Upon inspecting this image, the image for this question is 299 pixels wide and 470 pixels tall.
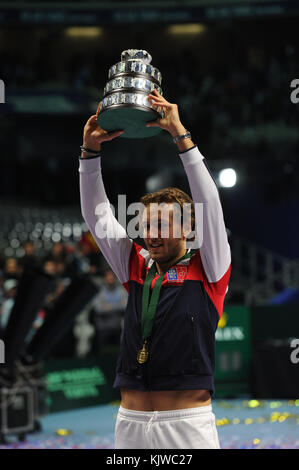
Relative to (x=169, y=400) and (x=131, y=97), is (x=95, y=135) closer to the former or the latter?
(x=131, y=97)

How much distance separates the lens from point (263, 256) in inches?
796

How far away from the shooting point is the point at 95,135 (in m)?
2.89

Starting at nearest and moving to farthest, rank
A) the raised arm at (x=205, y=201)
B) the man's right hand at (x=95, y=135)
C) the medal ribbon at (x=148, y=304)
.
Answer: the raised arm at (x=205, y=201)
the medal ribbon at (x=148, y=304)
the man's right hand at (x=95, y=135)

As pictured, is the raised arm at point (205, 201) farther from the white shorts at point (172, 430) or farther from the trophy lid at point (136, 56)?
the white shorts at point (172, 430)

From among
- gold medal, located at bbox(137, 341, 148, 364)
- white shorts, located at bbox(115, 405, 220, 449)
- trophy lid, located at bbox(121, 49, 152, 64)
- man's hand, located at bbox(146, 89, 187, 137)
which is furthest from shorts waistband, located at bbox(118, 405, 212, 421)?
trophy lid, located at bbox(121, 49, 152, 64)

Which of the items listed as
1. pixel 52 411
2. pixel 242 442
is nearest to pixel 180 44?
pixel 52 411

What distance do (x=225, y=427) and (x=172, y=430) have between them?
236 inches

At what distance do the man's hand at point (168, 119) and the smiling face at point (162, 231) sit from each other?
29 cm

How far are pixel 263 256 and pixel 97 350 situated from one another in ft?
32.6

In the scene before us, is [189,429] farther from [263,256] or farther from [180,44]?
[180,44]

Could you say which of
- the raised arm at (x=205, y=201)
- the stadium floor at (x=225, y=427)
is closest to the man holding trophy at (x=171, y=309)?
the raised arm at (x=205, y=201)

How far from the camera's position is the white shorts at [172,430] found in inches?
103

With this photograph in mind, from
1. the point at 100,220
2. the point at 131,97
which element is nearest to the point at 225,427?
the point at 100,220

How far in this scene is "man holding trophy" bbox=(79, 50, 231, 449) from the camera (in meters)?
2.61
